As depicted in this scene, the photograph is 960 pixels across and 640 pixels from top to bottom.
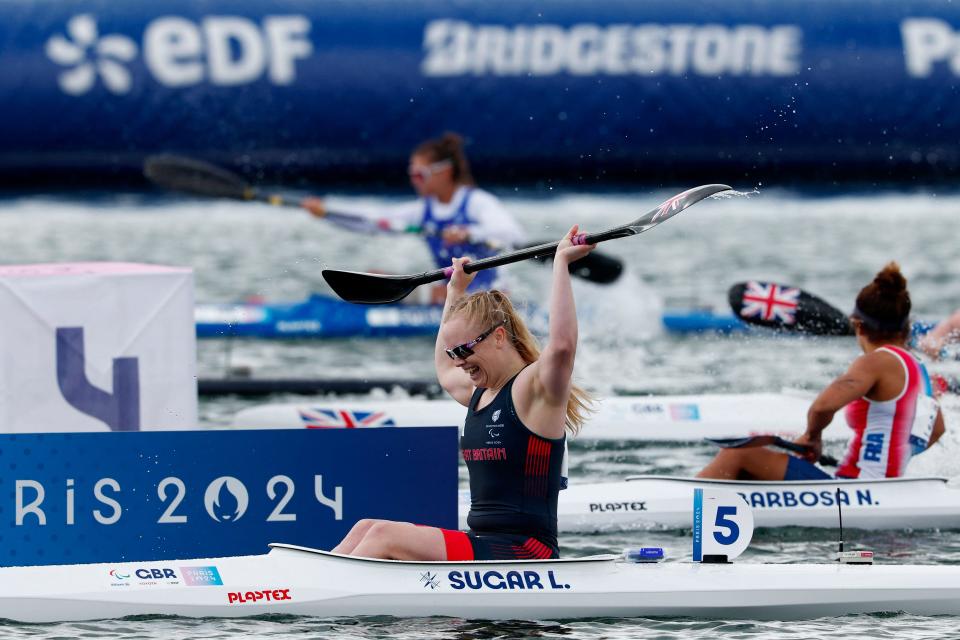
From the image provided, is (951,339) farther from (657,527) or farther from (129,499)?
(129,499)

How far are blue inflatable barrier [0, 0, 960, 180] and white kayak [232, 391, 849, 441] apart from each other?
13.3m

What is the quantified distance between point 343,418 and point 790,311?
2.67 metres

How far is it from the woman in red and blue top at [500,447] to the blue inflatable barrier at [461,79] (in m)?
18.0

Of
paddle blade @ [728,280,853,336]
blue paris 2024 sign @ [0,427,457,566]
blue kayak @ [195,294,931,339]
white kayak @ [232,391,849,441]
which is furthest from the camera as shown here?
blue kayak @ [195,294,931,339]

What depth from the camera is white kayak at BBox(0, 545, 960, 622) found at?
19.9 feet

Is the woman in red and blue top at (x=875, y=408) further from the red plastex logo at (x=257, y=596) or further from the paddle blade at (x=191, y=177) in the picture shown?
the paddle blade at (x=191, y=177)

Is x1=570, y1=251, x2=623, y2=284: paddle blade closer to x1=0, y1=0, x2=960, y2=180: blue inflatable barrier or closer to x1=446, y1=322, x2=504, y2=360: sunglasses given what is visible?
x1=446, y1=322, x2=504, y2=360: sunglasses

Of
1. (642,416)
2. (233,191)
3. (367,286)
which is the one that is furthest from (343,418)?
(233,191)

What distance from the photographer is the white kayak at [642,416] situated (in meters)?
10.4

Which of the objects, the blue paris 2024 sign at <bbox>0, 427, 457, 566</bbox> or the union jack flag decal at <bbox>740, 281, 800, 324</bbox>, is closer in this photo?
the blue paris 2024 sign at <bbox>0, 427, 457, 566</bbox>

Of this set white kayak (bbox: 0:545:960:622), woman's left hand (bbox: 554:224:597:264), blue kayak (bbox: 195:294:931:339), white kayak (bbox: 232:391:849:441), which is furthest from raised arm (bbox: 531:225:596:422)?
blue kayak (bbox: 195:294:931:339)

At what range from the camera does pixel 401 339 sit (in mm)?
14945

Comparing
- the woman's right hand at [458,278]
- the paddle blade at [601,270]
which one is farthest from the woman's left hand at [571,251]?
the paddle blade at [601,270]

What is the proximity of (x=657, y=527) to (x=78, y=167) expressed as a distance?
1770 cm
